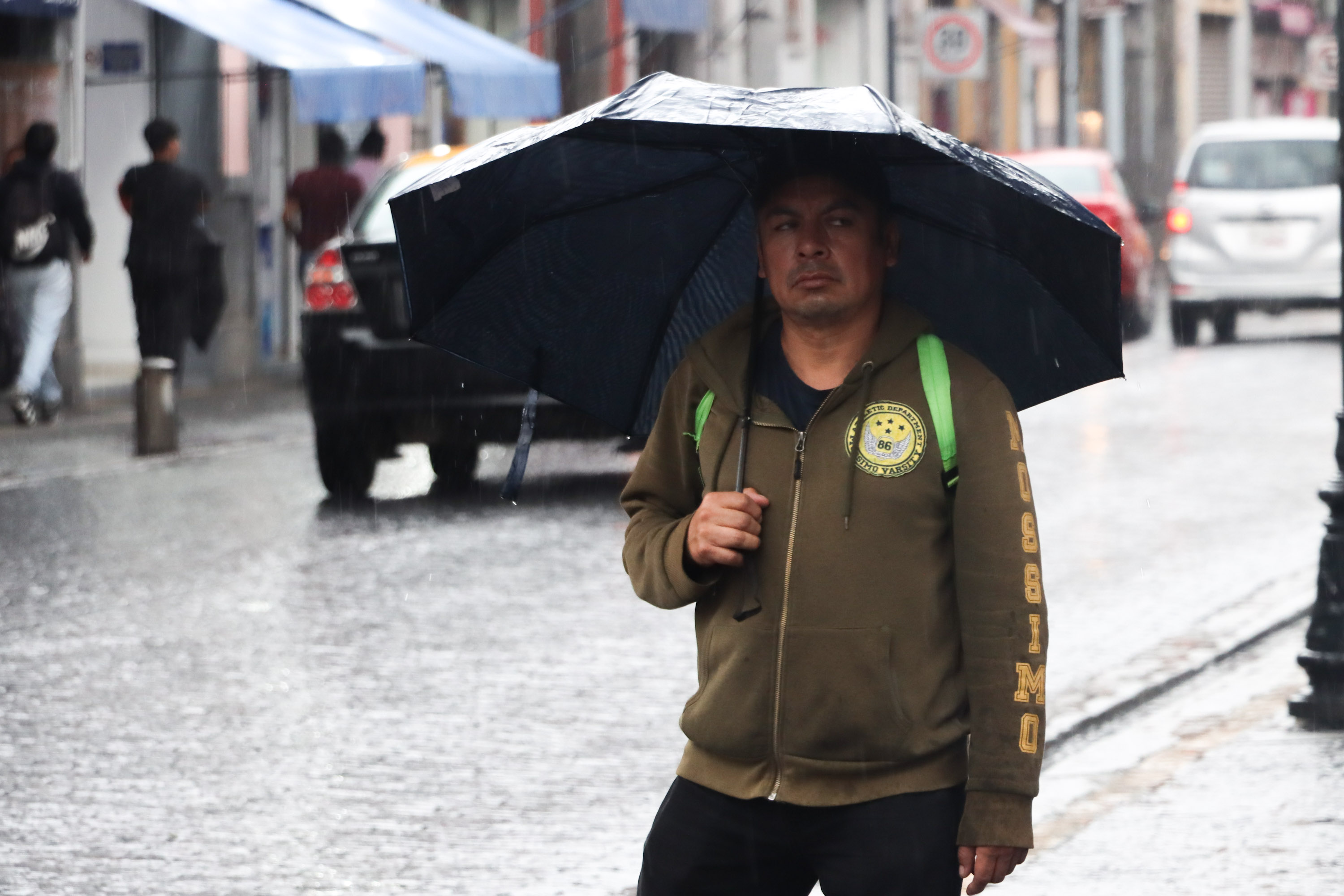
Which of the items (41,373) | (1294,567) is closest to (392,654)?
(1294,567)

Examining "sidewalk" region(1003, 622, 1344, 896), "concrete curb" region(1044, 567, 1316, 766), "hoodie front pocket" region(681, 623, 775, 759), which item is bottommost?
"sidewalk" region(1003, 622, 1344, 896)

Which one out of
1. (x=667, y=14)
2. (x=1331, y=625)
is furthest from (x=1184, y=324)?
(x=1331, y=625)

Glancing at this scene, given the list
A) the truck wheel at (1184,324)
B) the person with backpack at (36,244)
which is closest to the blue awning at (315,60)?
the person with backpack at (36,244)

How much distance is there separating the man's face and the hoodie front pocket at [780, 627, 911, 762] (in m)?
0.41

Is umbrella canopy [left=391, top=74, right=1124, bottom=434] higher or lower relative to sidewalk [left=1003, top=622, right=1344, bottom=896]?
higher

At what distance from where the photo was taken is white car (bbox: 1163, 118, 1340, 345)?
2167 centimetres

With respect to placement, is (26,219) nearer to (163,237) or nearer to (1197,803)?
(163,237)

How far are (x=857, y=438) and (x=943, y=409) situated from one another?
0.38ft

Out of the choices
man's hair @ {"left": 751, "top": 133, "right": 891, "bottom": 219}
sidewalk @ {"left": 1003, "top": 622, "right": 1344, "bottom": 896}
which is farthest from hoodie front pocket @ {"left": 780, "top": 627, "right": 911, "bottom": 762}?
sidewalk @ {"left": 1003, "top": 622, "right": 1344, "bottom": 896}

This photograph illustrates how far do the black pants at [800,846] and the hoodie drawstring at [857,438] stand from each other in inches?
14.4

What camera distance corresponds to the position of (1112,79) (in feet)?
156

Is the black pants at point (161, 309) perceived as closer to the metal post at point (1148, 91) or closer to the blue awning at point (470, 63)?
the blue awning at point (470, 63)

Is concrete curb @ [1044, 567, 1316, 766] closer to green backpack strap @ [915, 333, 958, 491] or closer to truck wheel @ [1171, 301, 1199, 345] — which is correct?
green backpack strap @ [915, 333, 958, 491]

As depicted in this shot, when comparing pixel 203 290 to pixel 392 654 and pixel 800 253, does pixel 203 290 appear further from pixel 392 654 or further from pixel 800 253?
pixel 800 253
